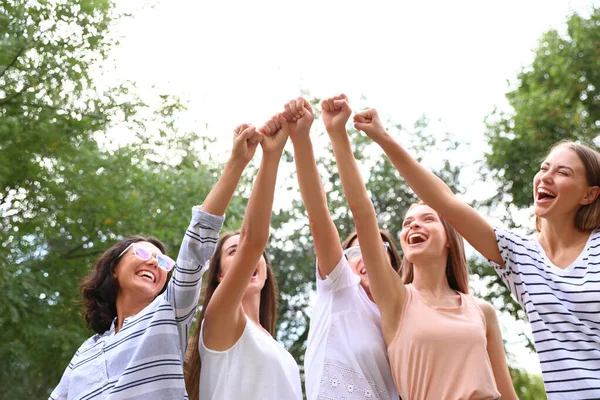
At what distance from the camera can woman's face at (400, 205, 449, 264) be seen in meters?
3.30

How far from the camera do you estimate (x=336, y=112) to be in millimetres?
3264

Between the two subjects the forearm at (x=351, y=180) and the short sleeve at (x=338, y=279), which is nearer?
the forearm at (x=351, y=180)

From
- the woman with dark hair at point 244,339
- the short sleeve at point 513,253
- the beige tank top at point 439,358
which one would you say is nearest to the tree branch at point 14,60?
the woman with dark hair at point 244,339

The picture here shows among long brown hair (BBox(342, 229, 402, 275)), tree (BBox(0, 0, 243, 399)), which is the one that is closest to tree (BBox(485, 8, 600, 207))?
tree (BBox(0, 0, 243, 399))

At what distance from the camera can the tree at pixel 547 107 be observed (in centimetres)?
1276

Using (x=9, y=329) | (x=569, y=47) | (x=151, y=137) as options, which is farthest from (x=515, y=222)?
(x=9, y=329)

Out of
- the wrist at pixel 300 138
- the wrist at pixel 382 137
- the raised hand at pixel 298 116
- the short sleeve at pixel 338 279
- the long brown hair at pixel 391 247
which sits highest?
the raised hand at pixel 298 116

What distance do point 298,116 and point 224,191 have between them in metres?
0.54

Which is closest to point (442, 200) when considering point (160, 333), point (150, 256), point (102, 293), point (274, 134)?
point (274, 134)

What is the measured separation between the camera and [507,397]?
10.6 ft

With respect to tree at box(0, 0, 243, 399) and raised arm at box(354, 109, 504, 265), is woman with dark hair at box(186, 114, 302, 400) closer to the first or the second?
raised arm at box(354, 109, 504, 265)

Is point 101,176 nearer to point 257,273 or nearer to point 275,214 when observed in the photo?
point 257,273

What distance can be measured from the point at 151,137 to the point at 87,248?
1.72m

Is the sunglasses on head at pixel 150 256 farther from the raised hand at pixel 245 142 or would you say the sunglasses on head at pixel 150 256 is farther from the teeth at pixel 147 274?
the raised hand at pixel 245 142
